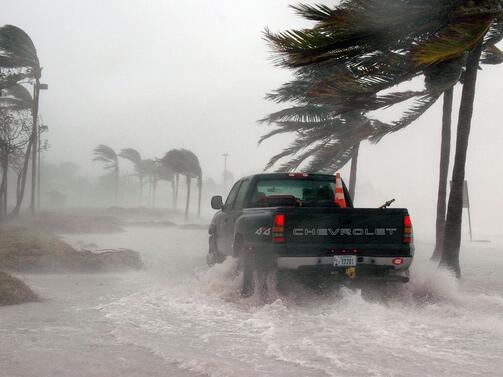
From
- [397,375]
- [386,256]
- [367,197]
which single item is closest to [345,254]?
[386,256]

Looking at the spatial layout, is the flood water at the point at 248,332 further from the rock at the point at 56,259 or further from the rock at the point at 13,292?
the rock at the point at 56,259

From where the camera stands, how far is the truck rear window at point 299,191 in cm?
883

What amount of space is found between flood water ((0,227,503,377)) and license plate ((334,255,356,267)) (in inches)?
16.8

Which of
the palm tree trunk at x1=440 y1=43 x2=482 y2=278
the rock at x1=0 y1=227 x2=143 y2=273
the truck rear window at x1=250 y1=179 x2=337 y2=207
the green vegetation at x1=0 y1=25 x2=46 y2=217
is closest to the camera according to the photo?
the truck rear window at x1=250 y1=179 x2=337 y2=207

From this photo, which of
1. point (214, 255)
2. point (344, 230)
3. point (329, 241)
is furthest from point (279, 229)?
point (214, 255)

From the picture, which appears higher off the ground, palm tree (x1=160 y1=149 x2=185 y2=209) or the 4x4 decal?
palm tree (x1=160 y1=149 x2=185 y2=209)

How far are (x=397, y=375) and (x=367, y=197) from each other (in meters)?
89.0

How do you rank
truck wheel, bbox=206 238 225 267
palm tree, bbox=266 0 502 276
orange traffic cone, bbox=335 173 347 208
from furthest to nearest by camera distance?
truck wheel, bbox=206 238 225 267 < orange traffic cone, bbox=335 173 347 208 < palm tree, bbox=266 0 502 276

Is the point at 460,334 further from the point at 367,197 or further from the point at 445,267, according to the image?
the point at 367,197

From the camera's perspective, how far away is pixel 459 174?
11086 millimetres

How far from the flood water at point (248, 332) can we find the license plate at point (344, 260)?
0.43 m

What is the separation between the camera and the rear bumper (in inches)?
279

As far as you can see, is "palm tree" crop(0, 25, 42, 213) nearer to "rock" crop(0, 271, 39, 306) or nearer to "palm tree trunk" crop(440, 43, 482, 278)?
"rock" crop(0, 271, 39, 306)

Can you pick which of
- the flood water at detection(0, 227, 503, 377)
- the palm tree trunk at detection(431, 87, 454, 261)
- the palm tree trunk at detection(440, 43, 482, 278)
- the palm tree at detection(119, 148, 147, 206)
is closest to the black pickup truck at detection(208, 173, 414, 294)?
the flood water at detection(0, 227, 503, 377)
